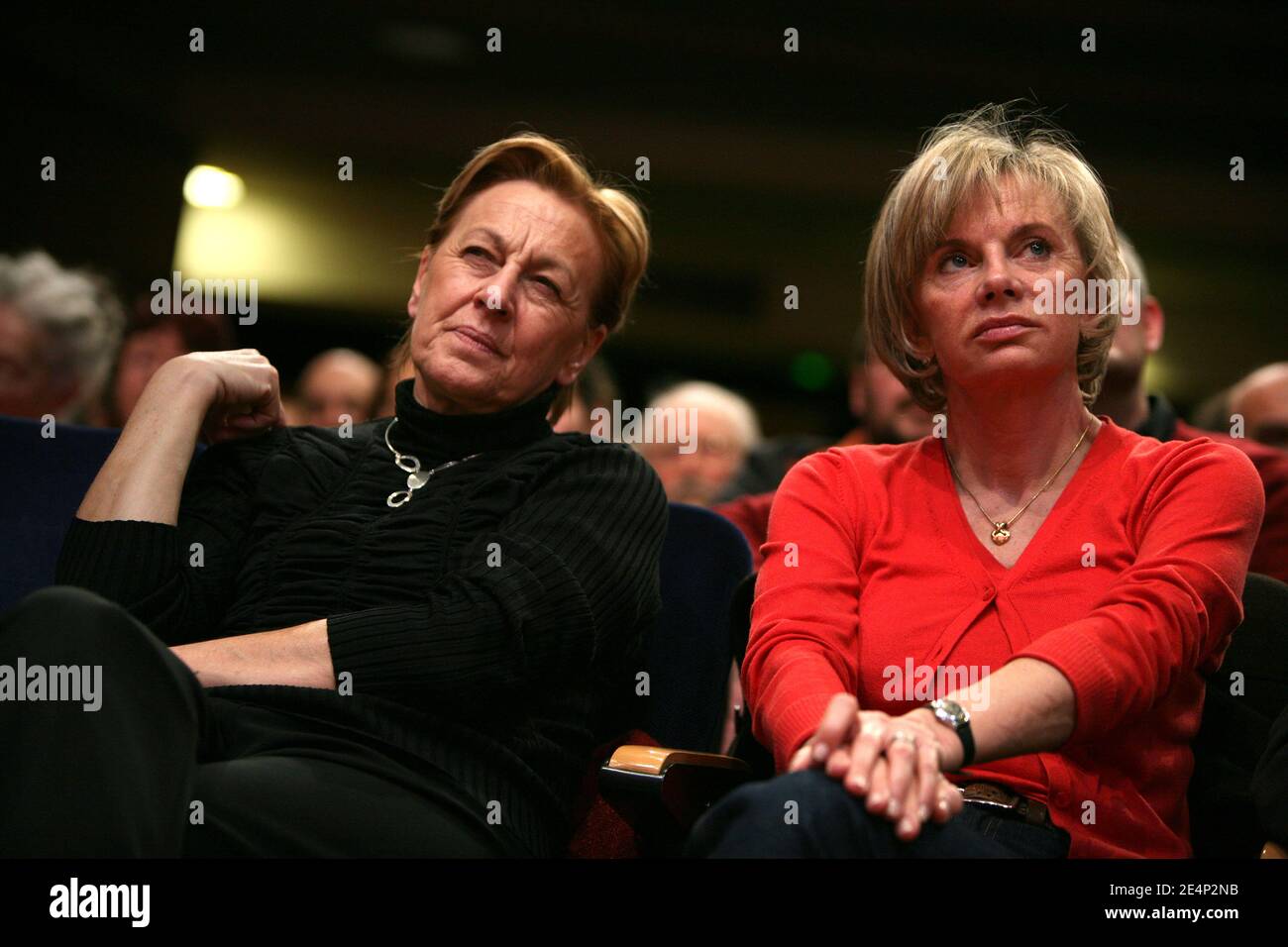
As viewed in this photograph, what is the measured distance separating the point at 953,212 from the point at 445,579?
727 mm

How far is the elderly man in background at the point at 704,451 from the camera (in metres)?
3.98

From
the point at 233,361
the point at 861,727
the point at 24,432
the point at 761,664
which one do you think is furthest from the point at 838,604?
the point at 24,432

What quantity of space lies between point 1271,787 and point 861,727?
0.39 m

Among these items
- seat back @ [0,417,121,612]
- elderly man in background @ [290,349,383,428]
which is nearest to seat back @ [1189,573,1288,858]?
seat back @ [0,417,121,612]

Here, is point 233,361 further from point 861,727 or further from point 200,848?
point 861,727

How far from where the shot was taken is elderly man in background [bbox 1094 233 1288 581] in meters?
2.22

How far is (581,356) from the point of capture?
1904mm

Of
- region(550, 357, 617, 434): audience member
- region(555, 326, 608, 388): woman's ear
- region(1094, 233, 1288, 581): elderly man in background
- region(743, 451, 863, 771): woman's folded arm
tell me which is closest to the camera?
region(743, 451, 863, 771): woman's folded arm

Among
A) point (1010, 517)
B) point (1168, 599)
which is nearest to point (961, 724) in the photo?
point (1168, 599)

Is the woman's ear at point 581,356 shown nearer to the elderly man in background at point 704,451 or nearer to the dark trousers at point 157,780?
the dark trousers at point 157,780

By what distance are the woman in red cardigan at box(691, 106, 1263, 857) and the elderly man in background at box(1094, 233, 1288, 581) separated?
0.79 metres

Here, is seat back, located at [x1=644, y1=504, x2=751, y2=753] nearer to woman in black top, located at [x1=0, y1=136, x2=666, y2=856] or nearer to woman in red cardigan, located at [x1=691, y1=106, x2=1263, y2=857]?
woman in black top, located at [x1=0, y1=136, x2=666, y2=856]

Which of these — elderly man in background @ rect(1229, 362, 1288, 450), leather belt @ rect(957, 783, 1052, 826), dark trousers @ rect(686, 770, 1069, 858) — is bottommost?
leather belt @ rect(957, 783, 1052, 826)

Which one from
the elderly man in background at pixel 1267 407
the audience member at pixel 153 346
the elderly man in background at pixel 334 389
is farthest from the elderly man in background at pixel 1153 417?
the elderly man in background at pixel 334 389
